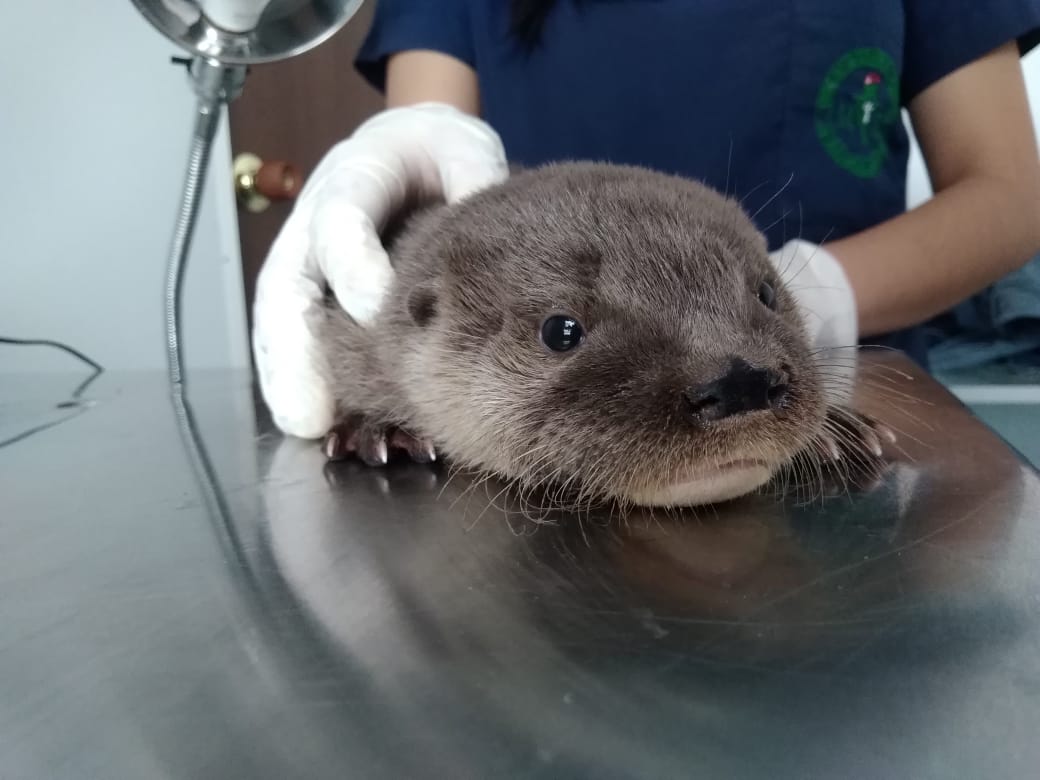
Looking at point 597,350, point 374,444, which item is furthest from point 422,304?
point 597,350

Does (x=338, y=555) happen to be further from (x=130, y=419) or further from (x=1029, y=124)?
(x=1029, y=124)

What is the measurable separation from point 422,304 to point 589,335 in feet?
0.95

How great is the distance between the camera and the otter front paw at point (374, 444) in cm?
110

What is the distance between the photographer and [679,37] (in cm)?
174

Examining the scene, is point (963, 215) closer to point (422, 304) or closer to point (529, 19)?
point (529, 19)

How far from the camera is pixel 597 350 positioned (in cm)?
86

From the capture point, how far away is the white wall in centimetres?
238

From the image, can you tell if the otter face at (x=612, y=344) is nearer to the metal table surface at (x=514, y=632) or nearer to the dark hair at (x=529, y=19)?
the metal table surface at (x=514, y=632)

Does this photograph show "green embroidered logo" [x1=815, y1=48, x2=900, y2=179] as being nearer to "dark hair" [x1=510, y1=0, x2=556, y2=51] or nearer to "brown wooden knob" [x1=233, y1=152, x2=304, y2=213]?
"dark hair" [x1=510, y1=0, x2=556, y2=51]

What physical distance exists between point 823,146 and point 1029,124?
563 mm

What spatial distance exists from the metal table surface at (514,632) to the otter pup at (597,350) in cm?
7

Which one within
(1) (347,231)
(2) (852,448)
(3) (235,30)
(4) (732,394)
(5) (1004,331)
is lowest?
(5) (1004,331)

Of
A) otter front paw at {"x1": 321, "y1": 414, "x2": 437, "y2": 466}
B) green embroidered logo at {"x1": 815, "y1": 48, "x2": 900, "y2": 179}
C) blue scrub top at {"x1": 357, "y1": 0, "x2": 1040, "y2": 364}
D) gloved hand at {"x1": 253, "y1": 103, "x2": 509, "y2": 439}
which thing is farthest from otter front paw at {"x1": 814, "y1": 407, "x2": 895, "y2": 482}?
green embroidered logo at {"x1": 815, "y1": 48, "x2": 900, "y2": 179}

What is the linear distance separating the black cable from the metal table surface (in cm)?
46
